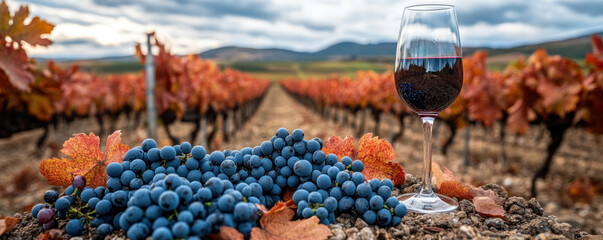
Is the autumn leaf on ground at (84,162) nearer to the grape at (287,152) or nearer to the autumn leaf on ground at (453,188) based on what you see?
the grape at (287,152)

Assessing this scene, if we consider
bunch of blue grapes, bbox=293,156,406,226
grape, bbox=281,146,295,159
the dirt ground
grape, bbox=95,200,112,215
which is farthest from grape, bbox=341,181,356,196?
the dirt ground

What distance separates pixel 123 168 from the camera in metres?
1.33

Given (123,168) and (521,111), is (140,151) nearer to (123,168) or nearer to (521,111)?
(123,168)

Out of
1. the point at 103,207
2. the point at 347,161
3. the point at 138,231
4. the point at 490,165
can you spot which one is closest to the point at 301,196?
the point at 347,161

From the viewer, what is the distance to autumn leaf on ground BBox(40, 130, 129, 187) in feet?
4.63

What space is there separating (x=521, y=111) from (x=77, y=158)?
686 cm

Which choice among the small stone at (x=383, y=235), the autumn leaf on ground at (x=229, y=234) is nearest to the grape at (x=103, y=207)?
the autumn leaf on ground at (x=229, y=234)

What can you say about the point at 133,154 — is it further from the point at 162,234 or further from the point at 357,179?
the point at 357,179

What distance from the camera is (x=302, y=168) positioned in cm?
137

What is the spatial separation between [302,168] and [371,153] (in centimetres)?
36

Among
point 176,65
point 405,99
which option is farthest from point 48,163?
point 176,65

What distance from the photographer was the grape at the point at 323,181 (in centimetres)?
136

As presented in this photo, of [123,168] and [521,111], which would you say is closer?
[123,168]

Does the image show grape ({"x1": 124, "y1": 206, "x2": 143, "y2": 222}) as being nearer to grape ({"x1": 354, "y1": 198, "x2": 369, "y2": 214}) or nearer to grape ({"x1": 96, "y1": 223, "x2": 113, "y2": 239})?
grape ({"x1": 96, "y1": 223, "x2": 113, "y2": 239})
